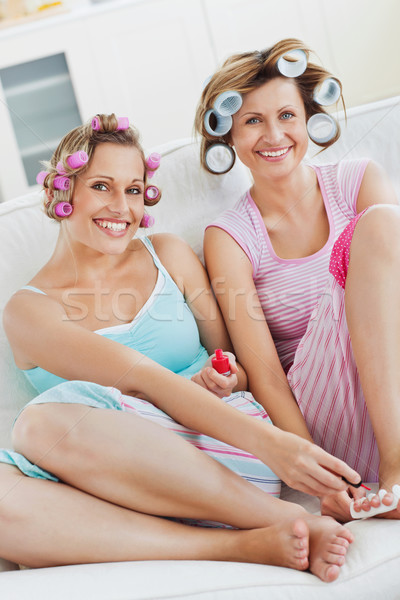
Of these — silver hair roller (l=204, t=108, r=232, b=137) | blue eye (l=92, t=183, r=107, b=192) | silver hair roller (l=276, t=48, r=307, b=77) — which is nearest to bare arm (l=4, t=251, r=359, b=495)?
blue eye (l=92, t=183, r=107, b=192)

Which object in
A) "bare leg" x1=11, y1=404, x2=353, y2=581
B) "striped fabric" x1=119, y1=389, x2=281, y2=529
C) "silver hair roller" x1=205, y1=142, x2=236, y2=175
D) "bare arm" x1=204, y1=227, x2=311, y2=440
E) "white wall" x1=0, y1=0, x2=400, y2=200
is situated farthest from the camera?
"white wall" x1=0, y1=0, x2=400, y2=200

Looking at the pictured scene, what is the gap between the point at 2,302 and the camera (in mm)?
1237

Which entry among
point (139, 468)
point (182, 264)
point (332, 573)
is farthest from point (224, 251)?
point (332, 573)

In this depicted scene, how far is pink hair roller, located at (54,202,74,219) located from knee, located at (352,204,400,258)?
1.70ft

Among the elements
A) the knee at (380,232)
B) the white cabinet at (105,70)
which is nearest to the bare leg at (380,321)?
the knee at (380,232)

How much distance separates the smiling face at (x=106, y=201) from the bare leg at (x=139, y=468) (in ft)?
1.29

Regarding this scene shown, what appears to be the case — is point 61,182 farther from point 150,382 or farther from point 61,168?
point 150,382

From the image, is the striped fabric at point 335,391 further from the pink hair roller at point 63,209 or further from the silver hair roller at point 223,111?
the pink hair roller at point 63,209

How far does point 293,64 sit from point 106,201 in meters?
0.44

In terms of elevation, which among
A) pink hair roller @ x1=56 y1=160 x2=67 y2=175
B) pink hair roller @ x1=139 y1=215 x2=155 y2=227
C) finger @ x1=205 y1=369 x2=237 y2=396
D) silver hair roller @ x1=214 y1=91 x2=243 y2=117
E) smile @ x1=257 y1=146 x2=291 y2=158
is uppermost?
silver hair roller @ x1=214 y1=91 x2=243 y2=117

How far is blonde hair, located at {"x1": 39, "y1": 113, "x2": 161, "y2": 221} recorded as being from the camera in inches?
45.1

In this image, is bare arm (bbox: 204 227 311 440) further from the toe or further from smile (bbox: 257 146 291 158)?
the toe

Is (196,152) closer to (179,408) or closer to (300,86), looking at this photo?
(300,86)

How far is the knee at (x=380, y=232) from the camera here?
2.93 ft
